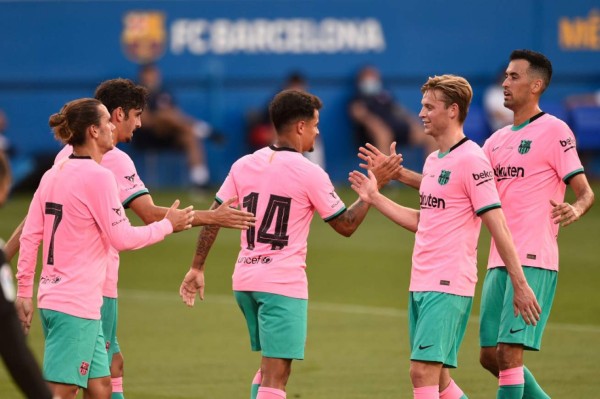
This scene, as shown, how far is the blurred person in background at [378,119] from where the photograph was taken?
25859 millimetres

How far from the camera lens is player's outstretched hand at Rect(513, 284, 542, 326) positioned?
7.82 metres

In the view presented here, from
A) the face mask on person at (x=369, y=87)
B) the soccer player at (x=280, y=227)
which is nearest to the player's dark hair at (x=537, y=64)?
the soccer player at (x=280, y=227)

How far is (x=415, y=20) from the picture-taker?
27.7 metres

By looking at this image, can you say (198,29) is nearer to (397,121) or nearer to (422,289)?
(397,121)

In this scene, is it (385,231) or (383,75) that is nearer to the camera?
(385,231)

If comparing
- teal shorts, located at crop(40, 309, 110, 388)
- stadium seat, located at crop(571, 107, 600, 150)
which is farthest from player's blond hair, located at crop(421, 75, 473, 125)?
stadium seat, located at crop(571, 107, 600, 150)

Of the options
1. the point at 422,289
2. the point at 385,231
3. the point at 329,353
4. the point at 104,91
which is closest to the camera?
the point at 422,289

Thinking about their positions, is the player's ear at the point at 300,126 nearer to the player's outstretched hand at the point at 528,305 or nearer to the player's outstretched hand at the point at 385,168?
the player's outstretched hand at the point at 385,168

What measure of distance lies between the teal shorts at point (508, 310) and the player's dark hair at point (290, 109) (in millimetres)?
1690

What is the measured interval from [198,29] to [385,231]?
8154mm

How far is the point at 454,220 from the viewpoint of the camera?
7.99 m

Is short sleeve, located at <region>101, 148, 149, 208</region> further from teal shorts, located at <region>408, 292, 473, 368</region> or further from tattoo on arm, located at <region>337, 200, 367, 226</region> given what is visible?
teal shorts, located at <region>408, 292, 473, 368</region>

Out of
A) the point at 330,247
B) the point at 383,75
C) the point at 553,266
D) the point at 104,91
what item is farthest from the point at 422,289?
the point at 383,75

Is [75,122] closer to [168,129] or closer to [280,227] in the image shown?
[280,227]
